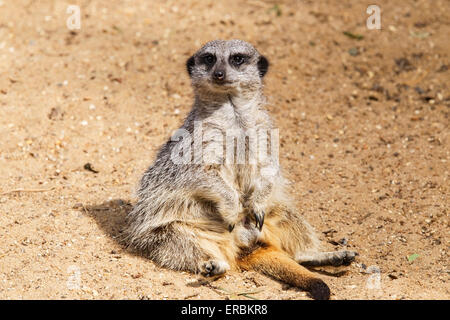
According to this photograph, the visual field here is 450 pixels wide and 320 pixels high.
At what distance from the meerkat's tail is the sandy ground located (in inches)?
3.0

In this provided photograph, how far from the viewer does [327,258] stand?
11.9 ft

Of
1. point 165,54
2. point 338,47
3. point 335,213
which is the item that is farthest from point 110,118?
point 338,47

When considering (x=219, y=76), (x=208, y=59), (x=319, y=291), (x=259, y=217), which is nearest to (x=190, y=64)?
(x=208, y=59)

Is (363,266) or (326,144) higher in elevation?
(326,144)

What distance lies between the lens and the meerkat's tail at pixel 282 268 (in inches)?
120

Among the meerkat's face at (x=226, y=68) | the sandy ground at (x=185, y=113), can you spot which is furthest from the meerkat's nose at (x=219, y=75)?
the sandy ground at (x=185, y=113)

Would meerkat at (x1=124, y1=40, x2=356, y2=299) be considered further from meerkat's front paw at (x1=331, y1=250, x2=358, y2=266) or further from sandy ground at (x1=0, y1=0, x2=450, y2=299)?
sandy ground at (x1=0, y1=0, x2=450, y2=299)

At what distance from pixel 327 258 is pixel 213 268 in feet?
2.64

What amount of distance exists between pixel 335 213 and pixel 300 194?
1.19ft

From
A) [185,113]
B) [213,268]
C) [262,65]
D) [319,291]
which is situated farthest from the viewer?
[185,113]

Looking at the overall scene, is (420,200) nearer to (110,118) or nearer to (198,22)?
(110,118)

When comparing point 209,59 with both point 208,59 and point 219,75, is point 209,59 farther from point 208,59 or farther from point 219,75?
point 219,75

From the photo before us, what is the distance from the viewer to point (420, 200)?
14.1ft

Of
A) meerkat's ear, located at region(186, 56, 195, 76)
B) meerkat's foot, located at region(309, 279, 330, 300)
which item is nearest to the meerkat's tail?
meerkat's foot, located at region(309, 279, 330, 300)
